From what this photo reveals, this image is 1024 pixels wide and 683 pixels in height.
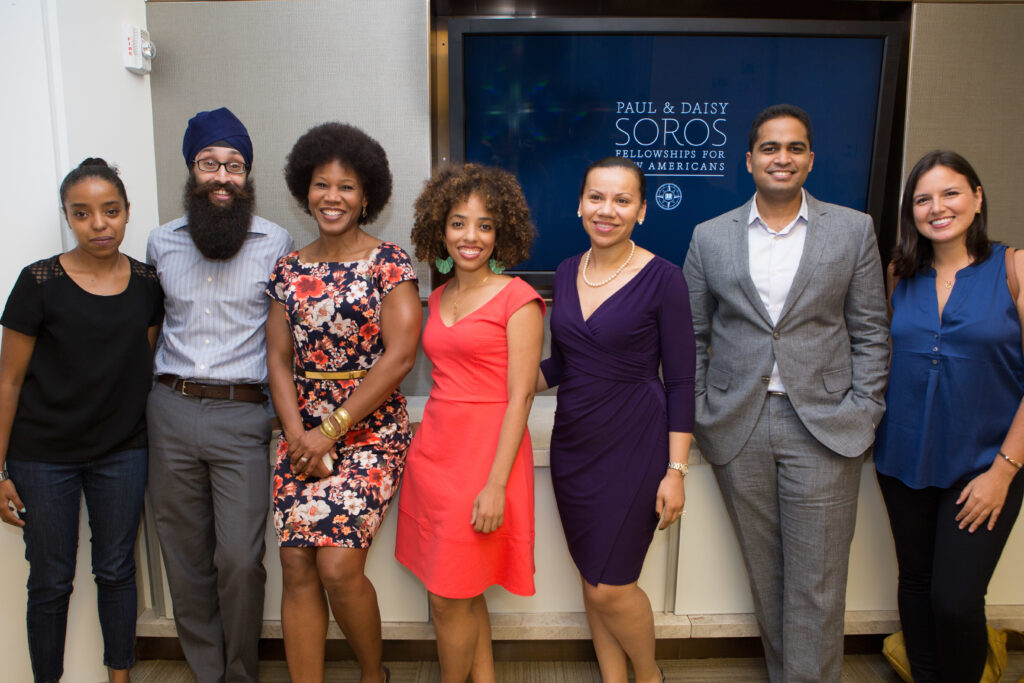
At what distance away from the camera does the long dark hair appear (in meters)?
1.76

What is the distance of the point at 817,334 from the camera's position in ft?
5.88

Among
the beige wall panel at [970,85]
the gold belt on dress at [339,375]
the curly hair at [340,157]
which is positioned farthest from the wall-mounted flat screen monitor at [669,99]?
the gold belt on dress at [339,375]

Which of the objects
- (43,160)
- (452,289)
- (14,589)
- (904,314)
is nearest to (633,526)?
(452,289)

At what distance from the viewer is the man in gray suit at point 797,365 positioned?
1.78 m

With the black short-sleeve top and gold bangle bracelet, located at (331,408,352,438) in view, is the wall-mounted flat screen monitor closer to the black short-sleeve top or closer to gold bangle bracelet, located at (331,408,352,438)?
gold bangle bracelet, located at (331,408,352,438)

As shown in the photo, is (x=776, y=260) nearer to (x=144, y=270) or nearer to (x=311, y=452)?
(x=311, y=452)

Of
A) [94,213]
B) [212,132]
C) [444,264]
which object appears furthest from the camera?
[212,132]

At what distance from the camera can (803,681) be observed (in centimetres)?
191

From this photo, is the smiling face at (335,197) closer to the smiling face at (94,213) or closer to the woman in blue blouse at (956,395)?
the smiling face at (94,213)

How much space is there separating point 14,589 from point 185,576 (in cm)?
48

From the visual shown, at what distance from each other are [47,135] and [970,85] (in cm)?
321

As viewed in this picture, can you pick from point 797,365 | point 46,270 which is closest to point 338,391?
point 46,270

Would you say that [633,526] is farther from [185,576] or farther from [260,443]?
[185,576]

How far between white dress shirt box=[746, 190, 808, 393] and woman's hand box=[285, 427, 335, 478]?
128cm
